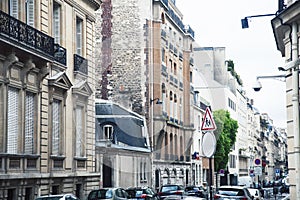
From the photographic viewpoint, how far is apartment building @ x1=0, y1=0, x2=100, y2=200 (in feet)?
77.0

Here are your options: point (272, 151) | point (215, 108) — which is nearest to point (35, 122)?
point (215, 108)

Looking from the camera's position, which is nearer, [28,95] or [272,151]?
[28,95]

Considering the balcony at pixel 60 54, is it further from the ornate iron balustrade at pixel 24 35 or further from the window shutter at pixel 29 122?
the window shutter at pixel 29 122

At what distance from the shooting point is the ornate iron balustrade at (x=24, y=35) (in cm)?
2261

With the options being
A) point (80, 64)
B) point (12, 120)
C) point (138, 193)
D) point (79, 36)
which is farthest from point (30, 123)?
point (79, 36)

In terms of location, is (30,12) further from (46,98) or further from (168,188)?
(168,188)

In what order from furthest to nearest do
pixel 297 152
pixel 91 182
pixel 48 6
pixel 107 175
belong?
pixel 107 175 < pixel 91 182 < pixel 48 6 < pixel 297 152

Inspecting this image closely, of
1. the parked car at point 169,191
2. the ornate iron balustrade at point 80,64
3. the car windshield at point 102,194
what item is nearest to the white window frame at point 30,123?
the car windshield at point 102,194

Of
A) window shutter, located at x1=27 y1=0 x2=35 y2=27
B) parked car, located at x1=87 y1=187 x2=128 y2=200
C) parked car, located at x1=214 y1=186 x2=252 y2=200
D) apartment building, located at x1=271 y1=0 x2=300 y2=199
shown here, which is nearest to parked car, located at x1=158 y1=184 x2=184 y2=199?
parked car, located at x1=214 y1=186 x2=252 y2=200

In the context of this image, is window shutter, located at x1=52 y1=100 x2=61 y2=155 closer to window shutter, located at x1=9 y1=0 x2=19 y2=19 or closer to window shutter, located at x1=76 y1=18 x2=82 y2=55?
window shutter, located at x1=76 y1=18 x2=82 y2=55

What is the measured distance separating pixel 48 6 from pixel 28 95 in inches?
161

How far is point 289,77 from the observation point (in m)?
18.5

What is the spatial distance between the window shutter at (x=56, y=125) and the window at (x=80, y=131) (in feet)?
7.18

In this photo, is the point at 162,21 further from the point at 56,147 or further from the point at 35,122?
the point at 56,147
